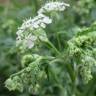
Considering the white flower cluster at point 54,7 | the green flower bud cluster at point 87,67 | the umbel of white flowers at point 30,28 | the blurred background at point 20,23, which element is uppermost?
the blurred background at point 20,23

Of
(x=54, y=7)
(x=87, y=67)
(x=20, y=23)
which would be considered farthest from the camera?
(x=20, y=23)

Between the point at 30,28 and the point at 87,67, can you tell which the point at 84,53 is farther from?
the point at 30,28

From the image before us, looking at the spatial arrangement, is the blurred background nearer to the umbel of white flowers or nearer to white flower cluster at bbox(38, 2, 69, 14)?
white flower cluster at bbox(38, 2, 69, 14)

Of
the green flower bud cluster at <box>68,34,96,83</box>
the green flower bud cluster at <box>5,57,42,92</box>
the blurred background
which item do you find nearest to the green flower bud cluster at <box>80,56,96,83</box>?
the green flower bud cluster at <box>68,34,96,83</box>

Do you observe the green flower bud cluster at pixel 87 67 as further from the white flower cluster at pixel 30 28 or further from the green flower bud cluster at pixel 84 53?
the white flower cluster at pixel 30 28

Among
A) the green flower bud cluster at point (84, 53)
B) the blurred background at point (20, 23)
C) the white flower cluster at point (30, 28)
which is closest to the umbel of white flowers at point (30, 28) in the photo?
the white flower cluster at point (30, 28)

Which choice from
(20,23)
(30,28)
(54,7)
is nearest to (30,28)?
(30,28)

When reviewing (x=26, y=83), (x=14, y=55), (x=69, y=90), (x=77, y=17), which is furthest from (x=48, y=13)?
(x=77, y=17)

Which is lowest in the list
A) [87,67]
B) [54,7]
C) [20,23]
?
[87,67]

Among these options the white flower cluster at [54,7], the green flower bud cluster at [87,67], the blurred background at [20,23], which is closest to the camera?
the green flower bud cluster at [87,67]

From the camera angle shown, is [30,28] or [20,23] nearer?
[30,28]

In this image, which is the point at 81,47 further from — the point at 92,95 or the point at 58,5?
the point at 92,95

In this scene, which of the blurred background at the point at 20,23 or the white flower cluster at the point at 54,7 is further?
the blurred background at the point at 20,23
